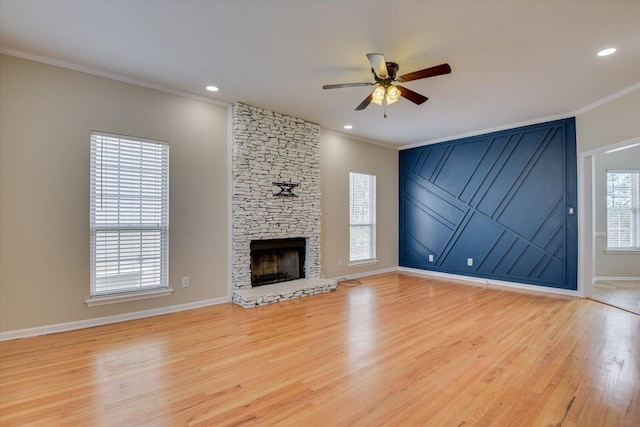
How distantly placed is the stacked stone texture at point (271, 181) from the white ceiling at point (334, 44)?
0.57 metres

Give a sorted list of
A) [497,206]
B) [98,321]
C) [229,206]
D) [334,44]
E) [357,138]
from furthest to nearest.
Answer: [357,138] < [497,206] < [229,206] < [98,321] < [334,44]

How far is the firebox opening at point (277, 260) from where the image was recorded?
5.03 m

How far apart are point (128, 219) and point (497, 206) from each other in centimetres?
601

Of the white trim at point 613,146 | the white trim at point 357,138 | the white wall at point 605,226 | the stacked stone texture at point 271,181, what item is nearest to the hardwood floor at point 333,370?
the stacked stone texture at point 271,181

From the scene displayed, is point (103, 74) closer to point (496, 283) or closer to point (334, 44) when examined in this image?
point (334, 44)

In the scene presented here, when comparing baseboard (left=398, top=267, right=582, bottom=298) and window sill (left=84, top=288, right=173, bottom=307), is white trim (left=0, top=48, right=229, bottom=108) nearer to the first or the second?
window sill (left=84, top=288, right=173, bottom=307)

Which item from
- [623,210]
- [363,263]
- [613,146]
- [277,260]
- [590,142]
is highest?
[590,142]

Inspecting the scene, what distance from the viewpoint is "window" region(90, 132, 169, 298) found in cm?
358

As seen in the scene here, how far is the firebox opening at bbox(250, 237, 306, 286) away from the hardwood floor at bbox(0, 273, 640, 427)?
104 centimetres

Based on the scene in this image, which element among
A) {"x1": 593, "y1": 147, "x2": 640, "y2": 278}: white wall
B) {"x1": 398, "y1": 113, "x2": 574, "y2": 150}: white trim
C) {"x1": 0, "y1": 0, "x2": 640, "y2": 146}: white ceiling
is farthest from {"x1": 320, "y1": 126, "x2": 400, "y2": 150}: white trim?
{"x1": 593, "y1": 147, "x2": 640, "y2": 278}: white wall

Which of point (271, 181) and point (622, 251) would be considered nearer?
point (271, 181)

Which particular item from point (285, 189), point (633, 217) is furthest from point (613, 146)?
point (285, 189)

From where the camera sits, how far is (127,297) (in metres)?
3.70

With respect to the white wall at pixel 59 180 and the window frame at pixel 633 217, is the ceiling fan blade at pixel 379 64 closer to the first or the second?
the white wall at pixel 59 180
